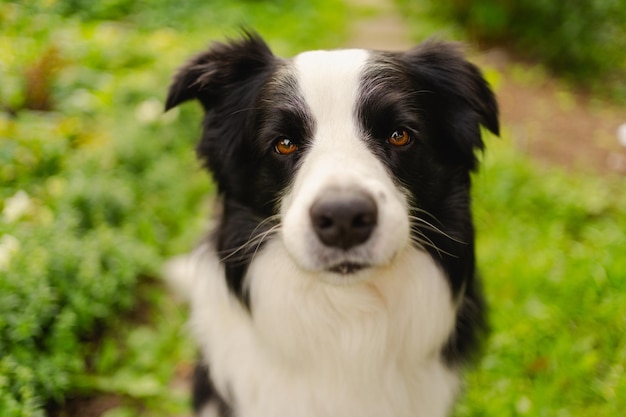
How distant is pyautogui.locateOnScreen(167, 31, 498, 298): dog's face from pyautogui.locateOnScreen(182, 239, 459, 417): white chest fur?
0.39 feet

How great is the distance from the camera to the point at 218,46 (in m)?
2.35

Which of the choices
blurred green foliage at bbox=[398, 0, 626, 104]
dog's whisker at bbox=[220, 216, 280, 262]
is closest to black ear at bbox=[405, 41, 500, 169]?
dog's whisker at bbox=[220, 216, 280, 262]

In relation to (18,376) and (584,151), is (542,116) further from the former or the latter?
(18,376)

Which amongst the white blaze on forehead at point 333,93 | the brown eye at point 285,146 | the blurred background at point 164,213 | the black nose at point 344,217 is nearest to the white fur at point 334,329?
the white blaze on forehead at point 333,93

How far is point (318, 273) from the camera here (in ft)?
6.19

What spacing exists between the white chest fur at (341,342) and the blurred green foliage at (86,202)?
3.28ft

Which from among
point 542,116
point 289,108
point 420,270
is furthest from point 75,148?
point 542,116

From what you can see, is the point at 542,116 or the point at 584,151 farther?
the point at 542,116

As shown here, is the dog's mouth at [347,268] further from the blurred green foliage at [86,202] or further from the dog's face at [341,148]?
the blurred green foliage at [86,202]

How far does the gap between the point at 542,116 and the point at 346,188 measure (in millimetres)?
4290

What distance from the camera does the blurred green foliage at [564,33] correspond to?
592 cm

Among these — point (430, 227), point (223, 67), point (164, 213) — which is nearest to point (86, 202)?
point (164, 213)

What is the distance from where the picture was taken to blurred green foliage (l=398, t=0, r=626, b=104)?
5922 mm

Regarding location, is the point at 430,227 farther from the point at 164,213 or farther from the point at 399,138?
the point at 164,213
